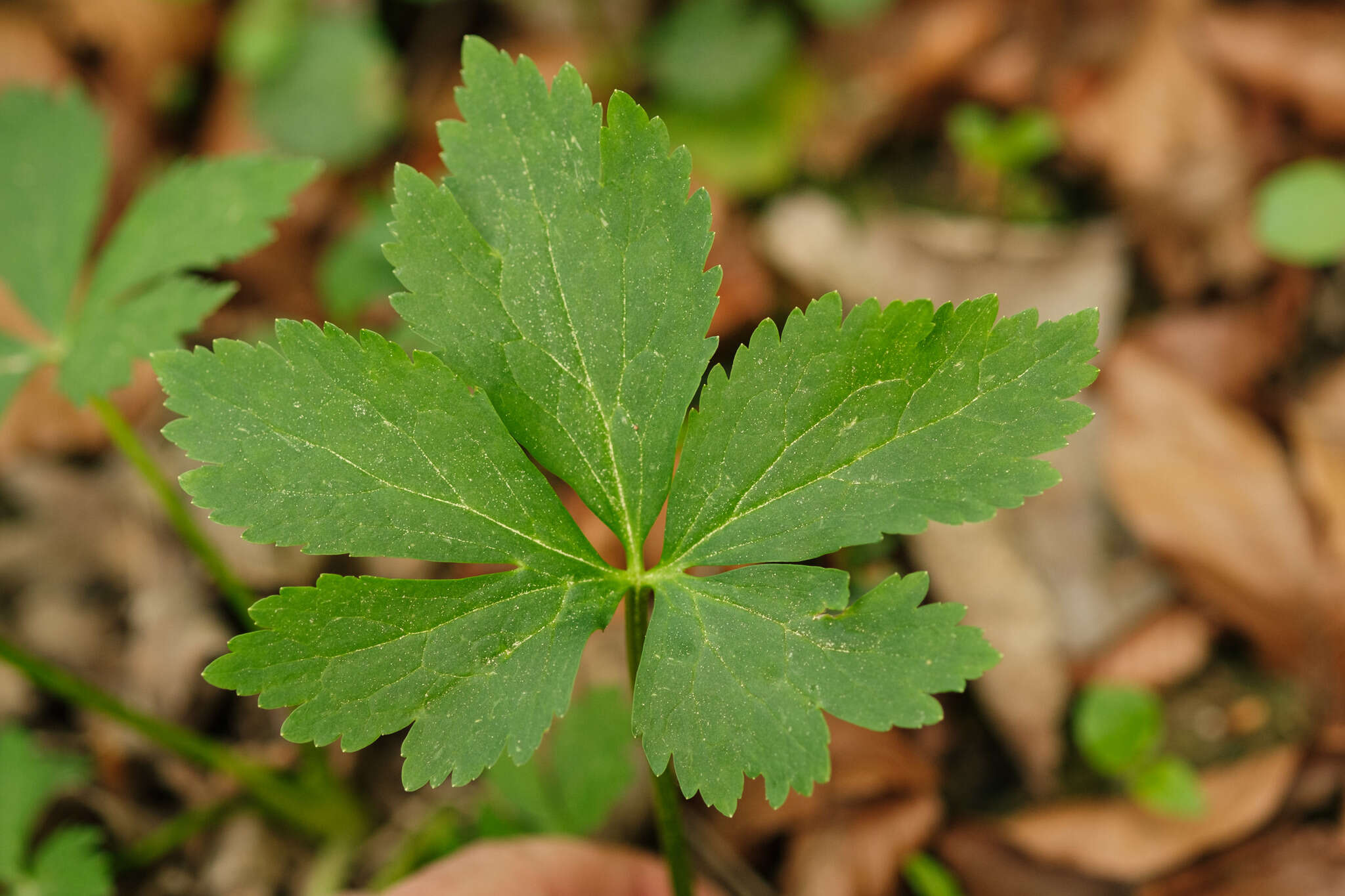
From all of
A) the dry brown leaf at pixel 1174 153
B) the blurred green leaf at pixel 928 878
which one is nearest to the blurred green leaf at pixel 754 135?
the dry brown leaf at pixel 1174 153

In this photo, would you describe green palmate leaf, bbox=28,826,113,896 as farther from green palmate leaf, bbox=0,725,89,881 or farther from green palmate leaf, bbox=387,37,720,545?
green palmate leaf, bbox=387,37,720,545

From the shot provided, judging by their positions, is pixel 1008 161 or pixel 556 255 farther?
pixel 1008 161

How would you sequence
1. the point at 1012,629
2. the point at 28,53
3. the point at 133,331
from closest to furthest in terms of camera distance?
1. the point at 133,331
2. the point at 1012,629
3. the point at 28,53

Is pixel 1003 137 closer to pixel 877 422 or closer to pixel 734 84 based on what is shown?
pixel 734 84

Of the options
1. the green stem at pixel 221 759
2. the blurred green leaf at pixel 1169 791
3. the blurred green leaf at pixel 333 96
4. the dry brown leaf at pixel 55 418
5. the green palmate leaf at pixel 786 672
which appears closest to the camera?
the green palmate leaf at pixel 786 672

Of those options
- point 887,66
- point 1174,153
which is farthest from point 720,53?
point 1174,153

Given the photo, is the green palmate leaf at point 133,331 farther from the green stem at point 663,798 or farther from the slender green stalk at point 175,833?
the slender green stalk at point 175,833

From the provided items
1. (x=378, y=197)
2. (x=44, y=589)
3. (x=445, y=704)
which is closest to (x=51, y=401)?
(x=44, y=589)
